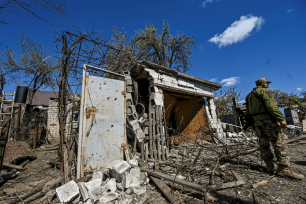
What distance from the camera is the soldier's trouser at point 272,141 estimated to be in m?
2.76

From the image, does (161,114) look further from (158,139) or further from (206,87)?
(206,87)

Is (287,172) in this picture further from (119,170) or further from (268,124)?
(119,170)

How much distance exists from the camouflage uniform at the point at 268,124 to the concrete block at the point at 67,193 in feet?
12.4

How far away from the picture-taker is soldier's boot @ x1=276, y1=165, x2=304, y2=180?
2.69 m

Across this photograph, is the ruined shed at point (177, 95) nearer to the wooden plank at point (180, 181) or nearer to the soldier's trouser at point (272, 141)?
the wooden plank at point (180, 181)

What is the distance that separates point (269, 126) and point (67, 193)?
3987 mm

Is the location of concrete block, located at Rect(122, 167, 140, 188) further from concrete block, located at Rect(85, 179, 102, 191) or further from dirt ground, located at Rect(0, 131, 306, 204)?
concrete block, located at Rect(85, 179, 102, 191)

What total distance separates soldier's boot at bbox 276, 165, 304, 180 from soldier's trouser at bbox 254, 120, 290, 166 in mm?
120

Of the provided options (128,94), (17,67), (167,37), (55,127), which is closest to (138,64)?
(128,94)

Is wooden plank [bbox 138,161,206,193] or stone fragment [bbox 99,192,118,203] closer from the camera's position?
wooden plank [bbox 138,161,206,193]

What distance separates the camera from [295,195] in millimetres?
2223

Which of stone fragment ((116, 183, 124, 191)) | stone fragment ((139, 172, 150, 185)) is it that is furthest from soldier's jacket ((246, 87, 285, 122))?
stone fragment ((116, 183, 124, 191))

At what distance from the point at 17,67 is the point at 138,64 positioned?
12838 mm

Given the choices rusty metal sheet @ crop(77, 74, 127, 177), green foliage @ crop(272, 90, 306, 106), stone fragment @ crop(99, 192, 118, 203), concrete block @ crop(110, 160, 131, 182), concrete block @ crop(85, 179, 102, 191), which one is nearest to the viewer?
stone fragment @ crop(99, 192, 118, 203)
